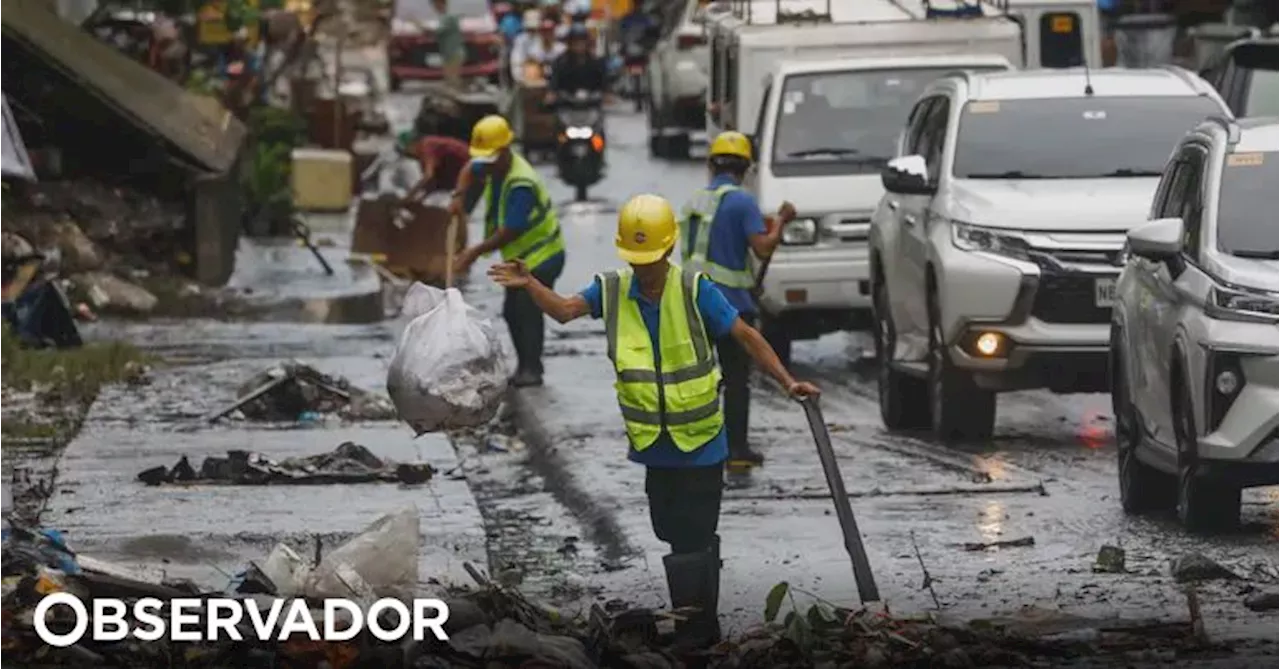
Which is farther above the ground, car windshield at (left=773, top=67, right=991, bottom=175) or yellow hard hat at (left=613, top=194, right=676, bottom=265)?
yellow hard hat at (left=613, top=194, right=676, bottom=265)

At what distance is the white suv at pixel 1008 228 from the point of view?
16031 millimetres

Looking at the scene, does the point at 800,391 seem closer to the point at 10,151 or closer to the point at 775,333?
the point at 10,151

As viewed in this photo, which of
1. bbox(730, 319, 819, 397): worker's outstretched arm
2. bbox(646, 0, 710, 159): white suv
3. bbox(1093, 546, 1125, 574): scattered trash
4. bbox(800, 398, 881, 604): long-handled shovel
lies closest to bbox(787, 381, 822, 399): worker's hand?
bbox(730, 319, 819, 397): worker's outstretched arm

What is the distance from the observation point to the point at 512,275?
34.8 ft

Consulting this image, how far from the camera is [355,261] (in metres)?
25.9

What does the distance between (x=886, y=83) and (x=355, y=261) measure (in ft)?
20.5

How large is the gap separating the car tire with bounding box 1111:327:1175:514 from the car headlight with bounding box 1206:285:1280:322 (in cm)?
114

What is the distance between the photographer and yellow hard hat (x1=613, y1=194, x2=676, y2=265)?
10.6 meters

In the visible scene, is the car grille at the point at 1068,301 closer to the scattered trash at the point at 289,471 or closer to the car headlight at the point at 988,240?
the car headlight at the point at 988,240

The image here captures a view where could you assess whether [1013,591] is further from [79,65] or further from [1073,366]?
[79,65]

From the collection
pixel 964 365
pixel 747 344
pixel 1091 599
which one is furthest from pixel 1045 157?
pixel 747 344

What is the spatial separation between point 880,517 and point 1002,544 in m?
0.94

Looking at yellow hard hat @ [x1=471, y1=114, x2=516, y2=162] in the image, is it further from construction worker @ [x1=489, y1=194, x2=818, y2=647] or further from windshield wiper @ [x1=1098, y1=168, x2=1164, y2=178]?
construction worker @ [x1=489, y1=194, x2=818, y2=647]

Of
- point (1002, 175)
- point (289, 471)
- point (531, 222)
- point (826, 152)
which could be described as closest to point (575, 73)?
point (826, 152)
